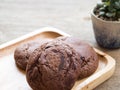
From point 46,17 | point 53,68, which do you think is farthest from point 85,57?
point 46,17

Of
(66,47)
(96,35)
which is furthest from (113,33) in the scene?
(66,47)

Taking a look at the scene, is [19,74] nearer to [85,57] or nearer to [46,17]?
[85,57]

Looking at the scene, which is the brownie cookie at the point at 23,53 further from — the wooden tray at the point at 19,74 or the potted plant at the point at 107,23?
the potted plant at the point at 107,23

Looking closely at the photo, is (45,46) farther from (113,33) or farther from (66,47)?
(113,33)

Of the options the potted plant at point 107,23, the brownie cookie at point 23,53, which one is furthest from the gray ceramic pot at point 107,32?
the brownie cookie at point 23,53

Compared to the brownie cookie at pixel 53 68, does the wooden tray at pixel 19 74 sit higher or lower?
lower

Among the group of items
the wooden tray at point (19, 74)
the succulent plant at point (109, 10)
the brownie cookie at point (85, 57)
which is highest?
the succulent plant at point (109, 10)
